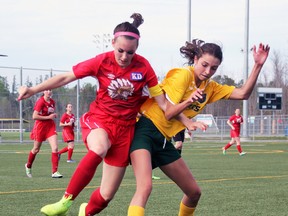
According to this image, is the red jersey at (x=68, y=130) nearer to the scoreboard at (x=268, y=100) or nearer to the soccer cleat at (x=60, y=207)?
the soccer cleat at (x=60, y=207)

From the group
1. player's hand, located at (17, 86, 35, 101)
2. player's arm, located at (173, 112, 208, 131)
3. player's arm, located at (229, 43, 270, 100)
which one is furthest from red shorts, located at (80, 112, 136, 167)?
player's arm, located at (229, 43, 270, 100)

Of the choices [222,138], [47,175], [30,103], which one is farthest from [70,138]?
[222,138]

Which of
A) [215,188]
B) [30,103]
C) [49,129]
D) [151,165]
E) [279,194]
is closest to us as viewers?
[151,165]

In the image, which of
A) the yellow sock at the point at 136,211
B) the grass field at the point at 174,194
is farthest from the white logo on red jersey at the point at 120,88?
the grass field at the point at 174,194

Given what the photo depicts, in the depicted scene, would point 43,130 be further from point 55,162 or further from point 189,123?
point 189,123

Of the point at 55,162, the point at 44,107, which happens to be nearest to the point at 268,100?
the point at 44,107

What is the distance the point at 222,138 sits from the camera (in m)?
Result: 52.5

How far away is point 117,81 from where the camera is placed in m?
6.64

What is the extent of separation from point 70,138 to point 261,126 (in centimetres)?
3527

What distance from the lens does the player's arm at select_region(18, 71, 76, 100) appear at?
6.43m

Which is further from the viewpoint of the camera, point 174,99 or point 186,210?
point 186,210

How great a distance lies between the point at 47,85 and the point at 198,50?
1.58m

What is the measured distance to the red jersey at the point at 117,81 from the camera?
666cm

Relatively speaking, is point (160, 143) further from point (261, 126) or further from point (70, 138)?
point (261, 126)
